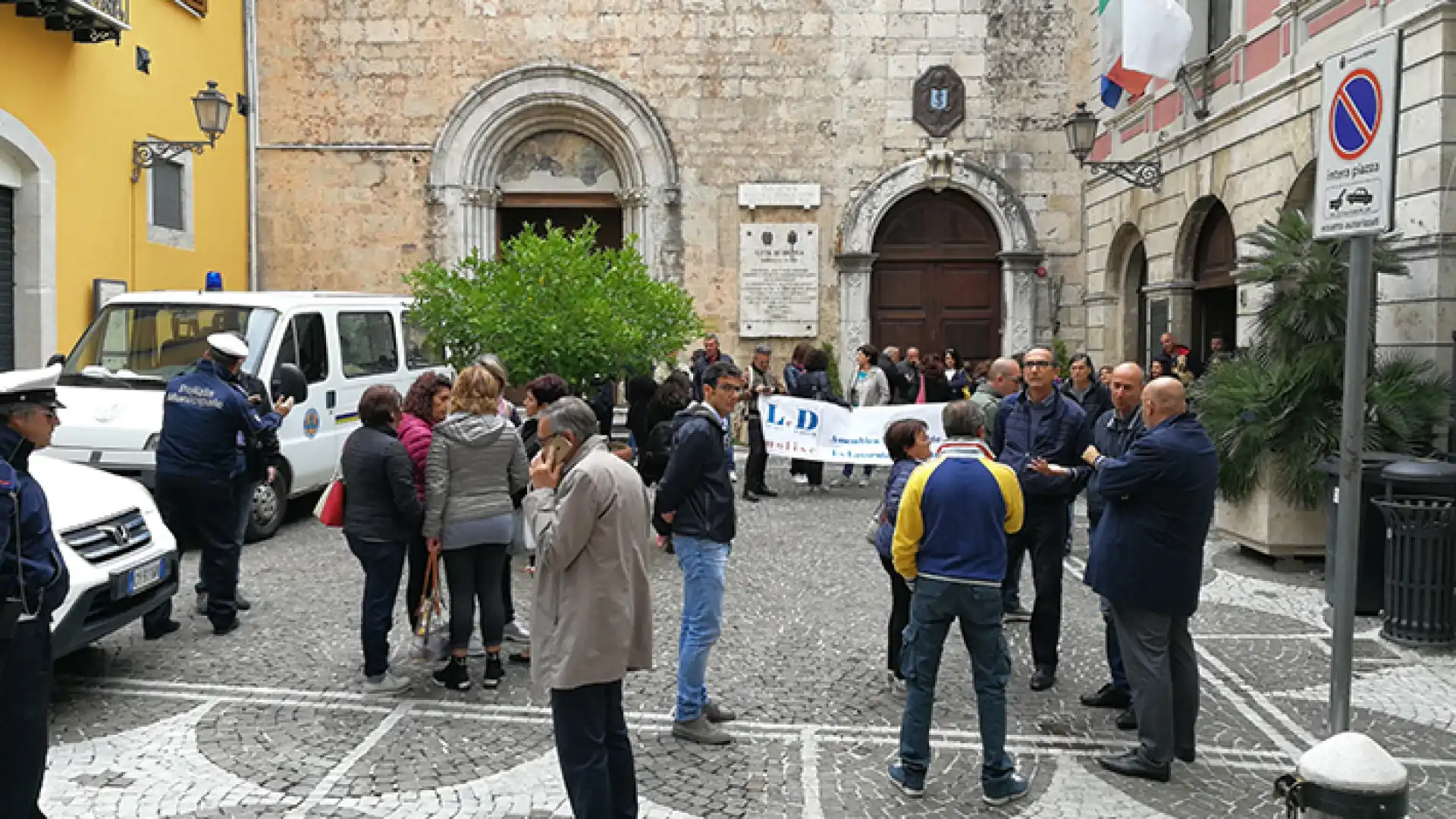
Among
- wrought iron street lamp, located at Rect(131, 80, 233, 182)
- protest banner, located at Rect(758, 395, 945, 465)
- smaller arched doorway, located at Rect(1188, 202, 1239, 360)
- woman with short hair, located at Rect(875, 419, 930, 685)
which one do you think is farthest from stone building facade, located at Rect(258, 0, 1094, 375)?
woman with short hair, located at Rect(875, 419, 930, 685)

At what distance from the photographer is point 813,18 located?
17.5m

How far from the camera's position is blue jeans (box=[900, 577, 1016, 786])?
4.44 metres

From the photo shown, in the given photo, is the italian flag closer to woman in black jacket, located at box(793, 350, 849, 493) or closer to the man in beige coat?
woman in black jacket, located at box(793, 350, 849, 493)

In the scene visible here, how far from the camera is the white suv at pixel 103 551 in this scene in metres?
5.18

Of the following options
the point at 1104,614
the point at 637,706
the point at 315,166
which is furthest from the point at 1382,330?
the point at 315,166

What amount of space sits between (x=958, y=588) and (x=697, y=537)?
1.25 m

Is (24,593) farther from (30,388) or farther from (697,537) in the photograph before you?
(697,537)

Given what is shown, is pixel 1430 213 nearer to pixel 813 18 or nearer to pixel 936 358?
pixel 936 358

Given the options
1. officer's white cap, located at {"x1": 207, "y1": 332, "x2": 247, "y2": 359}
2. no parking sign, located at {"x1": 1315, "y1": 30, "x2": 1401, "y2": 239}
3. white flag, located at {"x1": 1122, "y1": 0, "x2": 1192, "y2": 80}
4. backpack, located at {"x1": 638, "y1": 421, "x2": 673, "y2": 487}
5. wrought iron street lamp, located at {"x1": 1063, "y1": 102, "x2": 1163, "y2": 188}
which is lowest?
backpack, located at {"x1": 638, "y1": 421, "x2": 673, "y2": 487}

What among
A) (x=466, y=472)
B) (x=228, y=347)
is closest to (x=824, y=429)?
(x=228, y=347)

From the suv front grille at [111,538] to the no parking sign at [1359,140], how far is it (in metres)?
5.75

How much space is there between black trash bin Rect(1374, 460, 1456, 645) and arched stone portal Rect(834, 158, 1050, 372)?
1102cm

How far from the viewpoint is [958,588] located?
444cm

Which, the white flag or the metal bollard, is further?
the white flag
